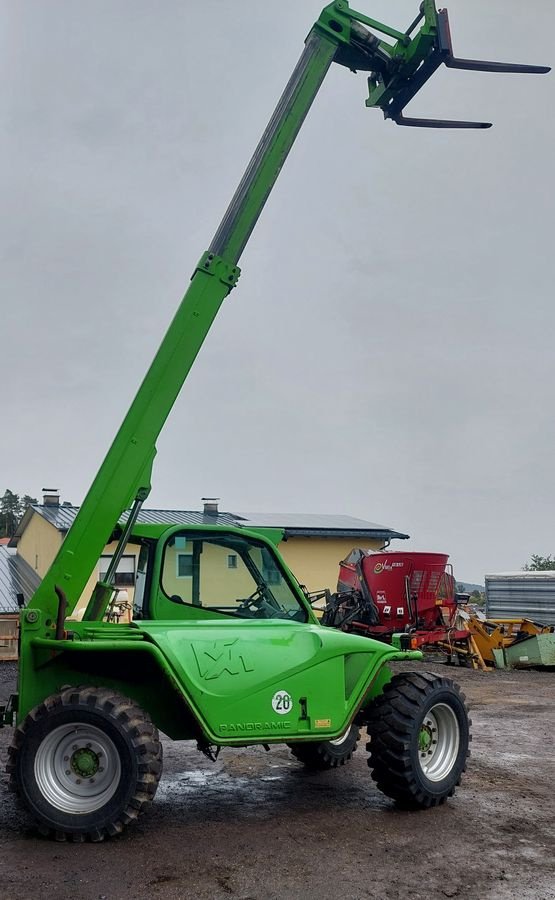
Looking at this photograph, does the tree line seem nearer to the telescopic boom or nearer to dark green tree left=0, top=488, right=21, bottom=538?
dark green tree left=0, top=488, right=21, bottom=538

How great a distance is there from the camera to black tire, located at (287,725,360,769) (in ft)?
26.5

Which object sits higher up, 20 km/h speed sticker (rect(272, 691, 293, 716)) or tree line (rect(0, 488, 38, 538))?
tree line (rect(0, 488, 38, 538))

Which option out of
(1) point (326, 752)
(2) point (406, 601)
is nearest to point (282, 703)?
(1) point (326, 752)

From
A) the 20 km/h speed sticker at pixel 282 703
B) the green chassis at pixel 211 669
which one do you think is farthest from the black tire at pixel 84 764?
the 20 km/h speed sticker at pixel 282 703

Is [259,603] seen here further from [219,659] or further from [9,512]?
[9,512]

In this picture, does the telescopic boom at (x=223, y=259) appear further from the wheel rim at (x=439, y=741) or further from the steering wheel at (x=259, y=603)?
the wheel rim at (x=439, y=741)

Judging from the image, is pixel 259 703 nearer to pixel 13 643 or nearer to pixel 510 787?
pixel 510 787

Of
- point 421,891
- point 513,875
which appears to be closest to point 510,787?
point 513,875

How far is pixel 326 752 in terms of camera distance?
8086 millimetres

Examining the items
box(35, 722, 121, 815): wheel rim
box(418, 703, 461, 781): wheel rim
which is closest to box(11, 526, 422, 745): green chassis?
box(35, 722, 121, 815): wheel rim

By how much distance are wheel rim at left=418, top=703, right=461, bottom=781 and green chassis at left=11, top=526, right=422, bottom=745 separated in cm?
68

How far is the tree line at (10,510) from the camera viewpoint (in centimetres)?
8256

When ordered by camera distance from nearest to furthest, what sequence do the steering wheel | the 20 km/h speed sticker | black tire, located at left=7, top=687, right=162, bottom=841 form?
black tire, located at left=7, top=687, right=162, bottom=841
the 20 km/h speed sticker
the steering wheel

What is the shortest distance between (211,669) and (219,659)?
0.10 metres
